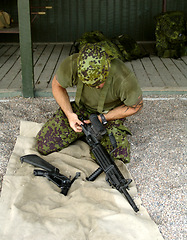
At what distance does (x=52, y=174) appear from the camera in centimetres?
296

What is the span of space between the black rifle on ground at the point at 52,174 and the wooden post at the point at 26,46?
165 cm

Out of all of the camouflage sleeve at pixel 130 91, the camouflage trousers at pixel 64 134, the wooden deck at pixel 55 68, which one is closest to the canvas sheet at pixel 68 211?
the camouflage trousers at pixel 64 134

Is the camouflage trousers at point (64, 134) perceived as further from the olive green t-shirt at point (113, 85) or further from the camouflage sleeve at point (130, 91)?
the camouflage sleeve at point (130, 91)

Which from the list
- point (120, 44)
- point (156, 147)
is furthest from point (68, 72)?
point (120, 44)

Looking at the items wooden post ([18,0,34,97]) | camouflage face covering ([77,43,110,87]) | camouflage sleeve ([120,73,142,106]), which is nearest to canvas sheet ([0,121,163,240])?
camouflage sleeve ([120,73,142,106])

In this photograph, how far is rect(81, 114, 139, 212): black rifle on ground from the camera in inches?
108

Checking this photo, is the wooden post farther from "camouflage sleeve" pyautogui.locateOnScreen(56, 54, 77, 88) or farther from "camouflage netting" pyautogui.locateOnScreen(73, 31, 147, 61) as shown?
"camouflage netting" pyautogui.locateOnScreen(73, 31, 147, 61)

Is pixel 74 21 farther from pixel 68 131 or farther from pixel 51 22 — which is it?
pixel 68 131

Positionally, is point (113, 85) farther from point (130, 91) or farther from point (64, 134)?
point (64, 134)

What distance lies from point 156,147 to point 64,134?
32.7 inches

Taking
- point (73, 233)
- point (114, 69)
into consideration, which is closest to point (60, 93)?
point (114, 69)

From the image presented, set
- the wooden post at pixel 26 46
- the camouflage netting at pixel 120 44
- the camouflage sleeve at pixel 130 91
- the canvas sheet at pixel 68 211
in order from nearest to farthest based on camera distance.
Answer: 1. the canvas sheet at pixel 68 211
2. the camouflage sleeve at pixel 130 91
3. the wooden post at pixel 26 46
4. the camouflage netting at pixel 120 44

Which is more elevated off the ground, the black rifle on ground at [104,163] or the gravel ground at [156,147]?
the black rifle on ground at [104,163]

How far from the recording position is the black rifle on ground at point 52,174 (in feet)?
9.55
